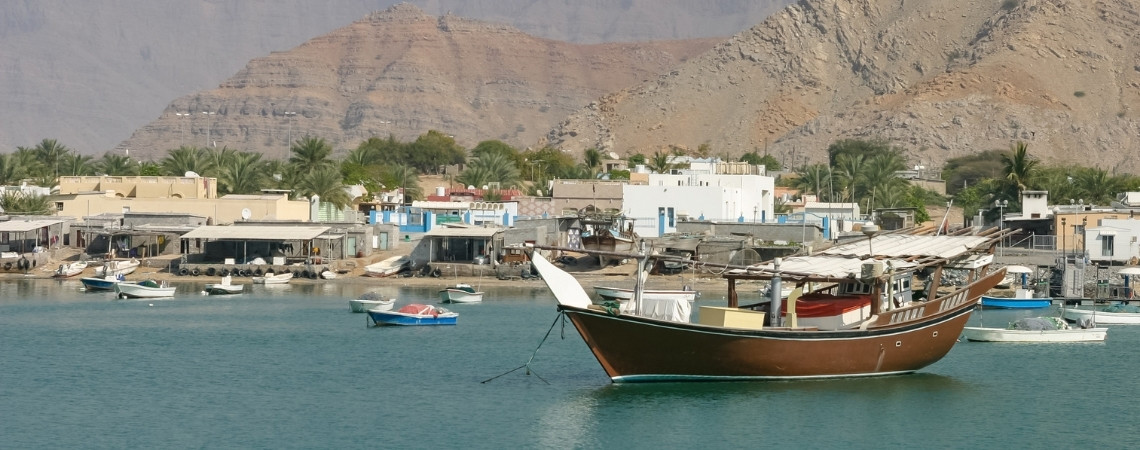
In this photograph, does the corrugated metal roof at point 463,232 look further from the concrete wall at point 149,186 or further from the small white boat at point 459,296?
the concrete wall at point 149,186

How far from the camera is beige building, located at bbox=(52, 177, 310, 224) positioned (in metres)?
109

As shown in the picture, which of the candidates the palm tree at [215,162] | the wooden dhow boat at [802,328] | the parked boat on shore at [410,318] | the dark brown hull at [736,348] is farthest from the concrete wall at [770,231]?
the dark brown hull at [736,348]

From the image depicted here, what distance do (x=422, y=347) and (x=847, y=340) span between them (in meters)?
20.3

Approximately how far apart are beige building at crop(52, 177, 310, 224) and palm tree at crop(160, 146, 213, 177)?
12.2m

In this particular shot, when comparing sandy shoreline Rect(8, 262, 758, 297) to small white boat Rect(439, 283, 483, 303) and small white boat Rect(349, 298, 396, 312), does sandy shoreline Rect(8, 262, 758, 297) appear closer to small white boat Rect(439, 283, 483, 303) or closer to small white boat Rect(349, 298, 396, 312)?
small white boat Rect(439, 283, 483, 303)

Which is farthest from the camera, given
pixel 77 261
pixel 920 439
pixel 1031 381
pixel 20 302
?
pixel 77 261

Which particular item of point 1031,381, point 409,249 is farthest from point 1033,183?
point 1031,381

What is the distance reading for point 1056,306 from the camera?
84.2 m

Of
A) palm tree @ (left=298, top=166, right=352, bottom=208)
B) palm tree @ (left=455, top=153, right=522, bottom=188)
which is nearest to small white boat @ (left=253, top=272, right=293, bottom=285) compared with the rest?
palm tree @ (left=298, top=166, right=352, bottom=208)

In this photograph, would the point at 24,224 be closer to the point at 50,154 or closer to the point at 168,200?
the point at 168,200

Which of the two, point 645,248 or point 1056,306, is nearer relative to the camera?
point 645,248

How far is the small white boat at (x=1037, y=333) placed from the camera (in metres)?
66.0

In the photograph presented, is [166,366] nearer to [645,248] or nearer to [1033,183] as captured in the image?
[645,248]

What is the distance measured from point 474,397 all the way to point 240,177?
78.5 m
